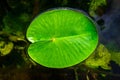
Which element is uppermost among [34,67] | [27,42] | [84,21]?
[84,21]

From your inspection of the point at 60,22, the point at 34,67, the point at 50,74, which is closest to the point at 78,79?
the point at 50,74

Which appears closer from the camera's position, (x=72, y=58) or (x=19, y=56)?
(x=72, y=58)

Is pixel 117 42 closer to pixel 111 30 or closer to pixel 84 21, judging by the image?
pixel 111 30

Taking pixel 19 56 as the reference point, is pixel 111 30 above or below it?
above

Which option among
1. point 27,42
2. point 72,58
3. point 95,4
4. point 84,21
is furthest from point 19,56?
point 95,4

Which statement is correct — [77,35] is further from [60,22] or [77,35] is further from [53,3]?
[53,3]

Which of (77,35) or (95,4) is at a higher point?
(95,4)
